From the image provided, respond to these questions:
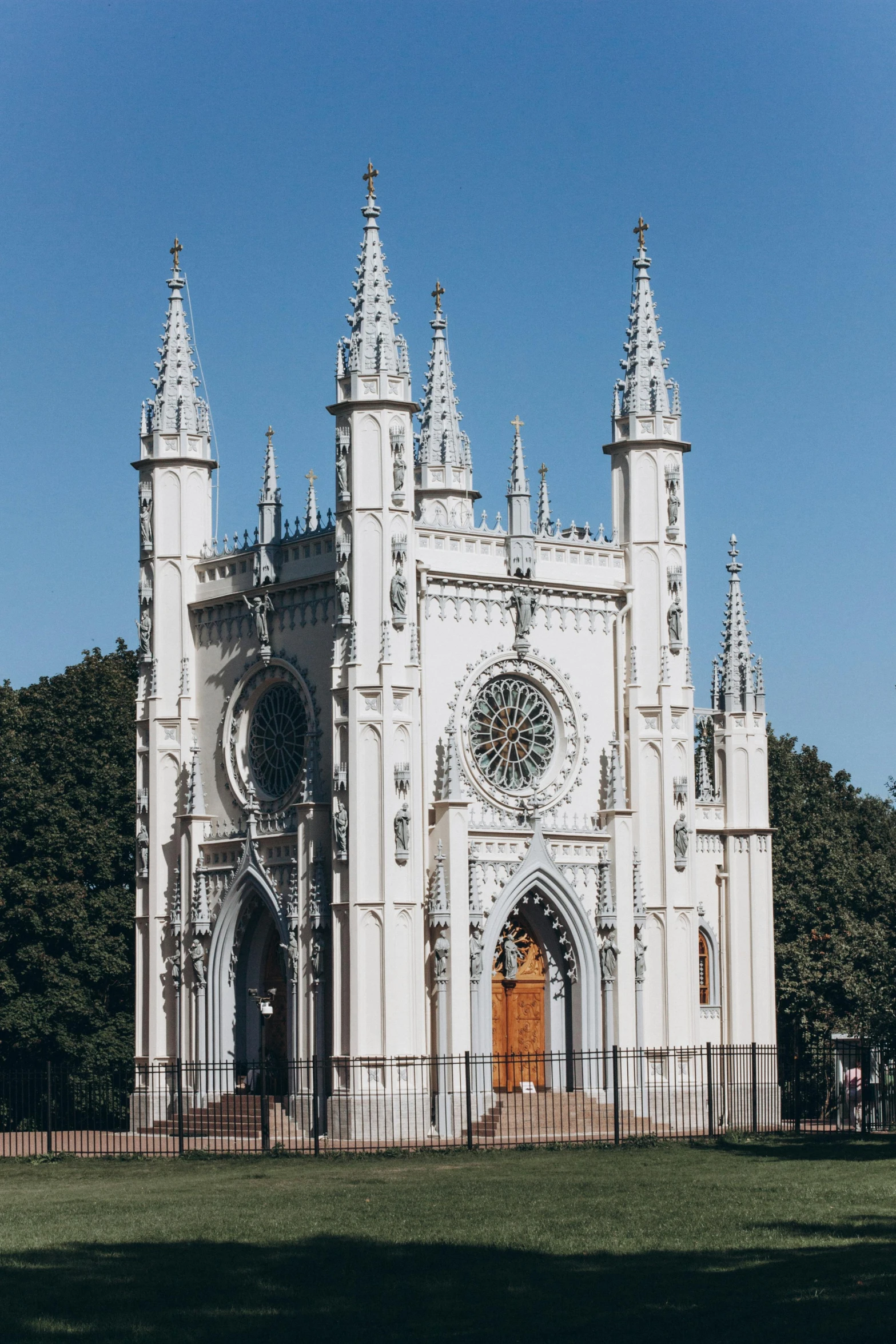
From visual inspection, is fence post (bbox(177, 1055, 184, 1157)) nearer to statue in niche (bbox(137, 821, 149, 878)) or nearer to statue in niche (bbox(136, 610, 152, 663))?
statue in niche (bbox(137, 821, 149, 878))

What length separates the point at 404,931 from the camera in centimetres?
4653

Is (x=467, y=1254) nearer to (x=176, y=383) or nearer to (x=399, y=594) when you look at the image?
(x=399, y=594)

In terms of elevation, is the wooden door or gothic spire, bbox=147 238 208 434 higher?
gothic spire, bbox=147 238 208 434

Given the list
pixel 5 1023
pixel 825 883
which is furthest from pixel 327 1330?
pixel 825 883

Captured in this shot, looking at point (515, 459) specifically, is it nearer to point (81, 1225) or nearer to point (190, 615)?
point (190, 615)

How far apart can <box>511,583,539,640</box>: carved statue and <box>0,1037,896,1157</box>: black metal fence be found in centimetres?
961

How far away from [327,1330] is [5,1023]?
121 ft

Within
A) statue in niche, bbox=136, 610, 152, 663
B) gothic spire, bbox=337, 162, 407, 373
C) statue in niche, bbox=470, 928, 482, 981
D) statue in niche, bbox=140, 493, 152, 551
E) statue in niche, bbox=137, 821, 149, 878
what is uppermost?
gothic spire, bbox=337, 162, 407, 373

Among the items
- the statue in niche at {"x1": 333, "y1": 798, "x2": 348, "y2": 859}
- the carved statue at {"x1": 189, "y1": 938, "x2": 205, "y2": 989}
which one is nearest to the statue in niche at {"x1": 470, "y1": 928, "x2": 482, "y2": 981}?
A: the statue in niche at {"x1": 333, "y1": 798, "x2": 348, "y2": 859}

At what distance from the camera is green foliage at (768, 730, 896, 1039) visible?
58.9 meters

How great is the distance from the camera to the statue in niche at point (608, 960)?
49906mm

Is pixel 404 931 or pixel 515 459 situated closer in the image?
pixel 404 931

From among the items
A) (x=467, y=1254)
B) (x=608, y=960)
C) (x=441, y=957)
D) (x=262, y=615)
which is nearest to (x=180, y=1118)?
(x=441, y=957)

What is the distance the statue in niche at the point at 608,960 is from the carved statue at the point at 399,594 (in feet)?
30.2
